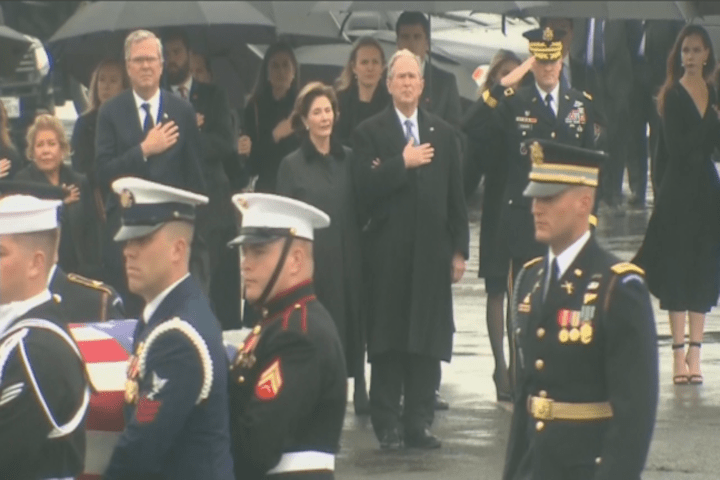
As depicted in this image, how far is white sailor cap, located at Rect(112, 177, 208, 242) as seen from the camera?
6.95 metres

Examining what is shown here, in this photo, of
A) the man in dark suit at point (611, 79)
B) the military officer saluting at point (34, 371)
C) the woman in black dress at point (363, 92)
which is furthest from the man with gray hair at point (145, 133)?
the man in dark suit at point (611, 79)

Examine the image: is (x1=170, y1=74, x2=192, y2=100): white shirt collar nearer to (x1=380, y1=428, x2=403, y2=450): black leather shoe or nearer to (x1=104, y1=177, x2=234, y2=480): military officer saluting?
(x1=380, y1=428, x2=403, y2=450): black leather shoe

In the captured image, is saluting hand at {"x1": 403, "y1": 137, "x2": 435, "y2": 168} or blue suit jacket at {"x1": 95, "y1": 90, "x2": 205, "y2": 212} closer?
saluting hand at {"x1": 403, "y1": 137, "x2": 435, "y2": 168}

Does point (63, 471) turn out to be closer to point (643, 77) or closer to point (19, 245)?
point (19, 245)

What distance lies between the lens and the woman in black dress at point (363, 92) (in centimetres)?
1301

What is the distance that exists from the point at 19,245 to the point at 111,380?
101 centimetres

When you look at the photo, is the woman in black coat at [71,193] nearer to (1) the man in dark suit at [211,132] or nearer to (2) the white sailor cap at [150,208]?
(1) the man in dark suit at [211,132]

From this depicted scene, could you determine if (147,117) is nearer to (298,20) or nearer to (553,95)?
(553,95)

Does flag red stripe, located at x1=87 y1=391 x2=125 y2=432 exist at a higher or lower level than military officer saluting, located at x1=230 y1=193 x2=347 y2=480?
lower

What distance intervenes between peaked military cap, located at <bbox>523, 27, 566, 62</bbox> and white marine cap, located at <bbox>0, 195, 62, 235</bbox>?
19.1 feet

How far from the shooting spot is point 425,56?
560 inches

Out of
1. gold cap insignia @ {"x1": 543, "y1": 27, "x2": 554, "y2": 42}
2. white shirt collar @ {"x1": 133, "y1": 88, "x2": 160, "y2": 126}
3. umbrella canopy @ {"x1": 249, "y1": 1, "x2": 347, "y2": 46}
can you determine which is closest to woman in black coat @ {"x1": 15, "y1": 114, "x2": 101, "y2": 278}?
white shirt collar @ {"x1": 133, "y1": 88, "x2": 160, "y2": 126}

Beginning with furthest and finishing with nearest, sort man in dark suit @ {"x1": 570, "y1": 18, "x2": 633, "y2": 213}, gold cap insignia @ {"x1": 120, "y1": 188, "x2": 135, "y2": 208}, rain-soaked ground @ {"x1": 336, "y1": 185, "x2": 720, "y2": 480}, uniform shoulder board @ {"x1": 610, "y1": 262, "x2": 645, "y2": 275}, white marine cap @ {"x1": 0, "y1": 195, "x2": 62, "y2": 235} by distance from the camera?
man in dark suit @ {"x1": 570, "y1": 18, "x2": 633, "y2": 213}
rain-soaked ground @ {"x1": 336, "y1": 185, "x2": 720, "y2": 480}
uniform shoulder board @ {"x1": 610, "y1": 262, "x2": 645, "y2": 275}
gold cap insignia @ {"x1": 120, "y1": 188, "x2": 135, "y2": 208}
white marine cap @ {"x1": 0, "y1": 195, "x2": 62, "y2": 235}

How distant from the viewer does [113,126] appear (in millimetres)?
12469
